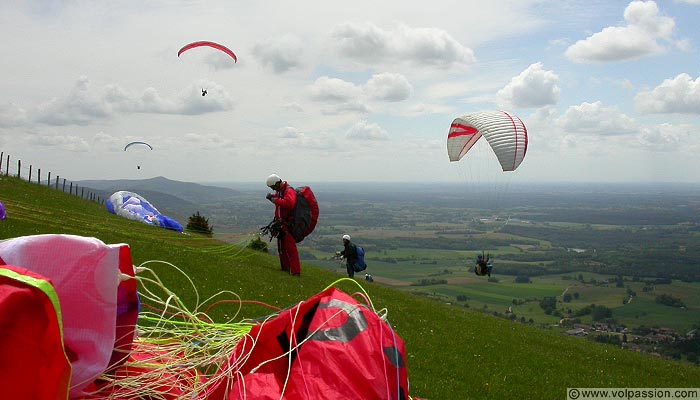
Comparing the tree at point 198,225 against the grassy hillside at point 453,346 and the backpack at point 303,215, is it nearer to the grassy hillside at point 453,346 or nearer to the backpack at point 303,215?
the grassy hillside at point 453,346

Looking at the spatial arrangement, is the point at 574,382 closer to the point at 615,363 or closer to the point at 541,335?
the point at 615,363

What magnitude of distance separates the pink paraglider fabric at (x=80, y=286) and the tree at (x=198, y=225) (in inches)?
1239

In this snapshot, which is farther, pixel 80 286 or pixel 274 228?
pixel 274 228

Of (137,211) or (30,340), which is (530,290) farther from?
(30,340)

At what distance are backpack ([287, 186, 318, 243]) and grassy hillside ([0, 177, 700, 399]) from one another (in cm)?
158

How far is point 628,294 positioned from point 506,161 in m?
83.7

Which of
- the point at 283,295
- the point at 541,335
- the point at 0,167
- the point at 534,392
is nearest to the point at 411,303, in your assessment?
the point at 541,335

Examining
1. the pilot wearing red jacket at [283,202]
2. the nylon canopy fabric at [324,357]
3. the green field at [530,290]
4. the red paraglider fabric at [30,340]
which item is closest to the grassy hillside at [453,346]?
the pilot wearing red jacket at [283,202]

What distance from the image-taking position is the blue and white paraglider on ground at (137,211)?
1270 inches

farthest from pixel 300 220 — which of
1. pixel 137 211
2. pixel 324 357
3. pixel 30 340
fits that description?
pixel 137 211

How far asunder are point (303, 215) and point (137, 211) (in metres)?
20.0

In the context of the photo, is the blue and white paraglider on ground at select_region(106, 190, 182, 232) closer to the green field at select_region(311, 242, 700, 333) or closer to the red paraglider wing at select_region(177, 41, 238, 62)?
the red paraglider wing at select_region(177, 41, 238, 62)

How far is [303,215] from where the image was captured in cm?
1669

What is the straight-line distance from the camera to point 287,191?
1661 cm
